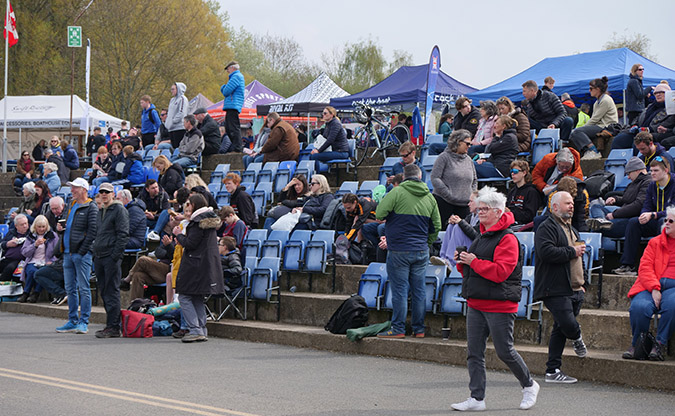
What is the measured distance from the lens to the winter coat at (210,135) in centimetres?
1981

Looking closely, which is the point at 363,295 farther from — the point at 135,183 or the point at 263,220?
the point at 135,183

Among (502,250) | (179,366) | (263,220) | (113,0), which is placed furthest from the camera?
(113,0)

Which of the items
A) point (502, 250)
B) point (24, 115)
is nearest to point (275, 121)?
point (502, 250)

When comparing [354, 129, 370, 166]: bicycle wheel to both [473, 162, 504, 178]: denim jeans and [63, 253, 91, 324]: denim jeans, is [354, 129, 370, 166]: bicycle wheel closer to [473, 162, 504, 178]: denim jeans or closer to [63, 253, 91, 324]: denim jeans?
[473, 162, 504, 178]: denim jeans

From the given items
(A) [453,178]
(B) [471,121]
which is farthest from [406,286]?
(B) [471,121]

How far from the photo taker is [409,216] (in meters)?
10.2

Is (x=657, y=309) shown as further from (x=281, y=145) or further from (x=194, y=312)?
(x=281, y=145)

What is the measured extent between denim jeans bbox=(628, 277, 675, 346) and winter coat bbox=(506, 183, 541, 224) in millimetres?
3012

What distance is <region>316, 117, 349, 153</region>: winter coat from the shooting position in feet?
52.7

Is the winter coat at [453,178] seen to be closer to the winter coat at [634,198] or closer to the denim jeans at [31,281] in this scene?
the winter coat at [634,198]

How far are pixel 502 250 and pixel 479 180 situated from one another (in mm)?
6362

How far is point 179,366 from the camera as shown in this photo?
9242 millimetres

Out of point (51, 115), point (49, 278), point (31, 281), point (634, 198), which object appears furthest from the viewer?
point (51, 115)

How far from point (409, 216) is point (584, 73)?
39.9 ft
